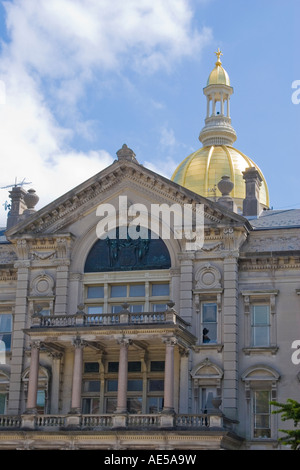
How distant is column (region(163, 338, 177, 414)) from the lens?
41.9 meters

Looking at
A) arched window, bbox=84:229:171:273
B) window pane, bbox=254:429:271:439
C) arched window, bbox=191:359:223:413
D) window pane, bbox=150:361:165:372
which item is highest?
arched window, bbox=84:229:171:273

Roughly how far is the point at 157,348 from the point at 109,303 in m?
3.45

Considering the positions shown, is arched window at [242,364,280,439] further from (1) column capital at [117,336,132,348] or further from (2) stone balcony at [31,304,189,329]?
(1) column capital at [117,336,132,348]

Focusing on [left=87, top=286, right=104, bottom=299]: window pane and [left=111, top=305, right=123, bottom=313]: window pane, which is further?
[left=87, top=286, right=104, bottom=299]: window pane

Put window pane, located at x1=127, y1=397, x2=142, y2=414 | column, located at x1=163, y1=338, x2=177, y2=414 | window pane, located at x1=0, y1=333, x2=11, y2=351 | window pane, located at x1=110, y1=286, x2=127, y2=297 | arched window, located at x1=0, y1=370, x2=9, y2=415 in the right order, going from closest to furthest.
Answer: column, located at x1=163, y1=338, x2=177, y2=414
window pane, located at x1=127, y1=397, x2=142, y2=414
window pane, located at x1=110, y1=286, x2=127, y2=297
arched window, located at x1=0, y1=370, x2=9, y2=415
window pane, located at x1=0, y1=333, x2=11, y2=351

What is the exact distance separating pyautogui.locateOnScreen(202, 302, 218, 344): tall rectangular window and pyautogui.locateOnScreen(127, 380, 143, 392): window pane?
11.8ft

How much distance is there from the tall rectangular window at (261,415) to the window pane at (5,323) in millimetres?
12805

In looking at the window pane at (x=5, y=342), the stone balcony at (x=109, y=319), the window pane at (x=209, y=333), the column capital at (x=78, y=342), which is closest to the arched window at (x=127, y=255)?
the stone balcony at (x=109, y=319)

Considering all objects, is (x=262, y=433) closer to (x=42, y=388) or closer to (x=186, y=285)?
(x=186, y=285)

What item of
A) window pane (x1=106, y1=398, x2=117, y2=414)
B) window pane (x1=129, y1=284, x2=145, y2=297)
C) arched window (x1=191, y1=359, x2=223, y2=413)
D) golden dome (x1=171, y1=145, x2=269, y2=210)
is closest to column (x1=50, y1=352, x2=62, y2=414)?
window pane (x1=106, y1=398, x2=117, y2=414)

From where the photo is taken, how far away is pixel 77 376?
43.3m

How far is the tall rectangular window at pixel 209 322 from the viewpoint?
150ft

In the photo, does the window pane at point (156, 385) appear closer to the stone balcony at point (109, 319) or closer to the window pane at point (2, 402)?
the stone balcony at point (109, 319)

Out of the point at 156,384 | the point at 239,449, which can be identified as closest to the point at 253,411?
the point at 239,449
